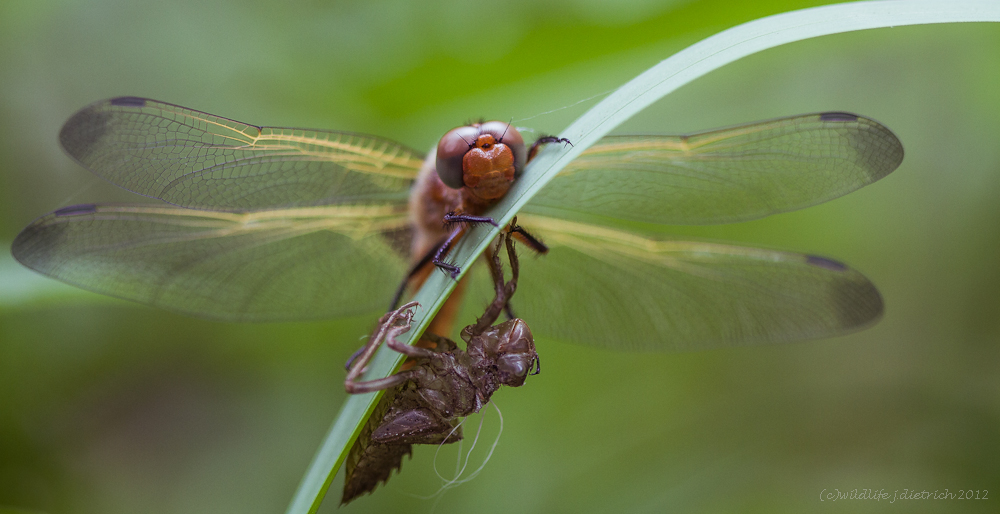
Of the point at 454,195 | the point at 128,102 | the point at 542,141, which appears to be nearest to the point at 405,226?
the point at 454,195

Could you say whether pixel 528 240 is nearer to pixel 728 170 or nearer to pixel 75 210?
pixel 728 170

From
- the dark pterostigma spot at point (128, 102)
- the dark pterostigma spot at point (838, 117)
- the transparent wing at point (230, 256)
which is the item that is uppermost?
the dark pterostigma spot at point (838, 117)

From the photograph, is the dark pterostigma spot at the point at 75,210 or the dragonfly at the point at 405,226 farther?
the dark pterostigma spot at the point at 75,210

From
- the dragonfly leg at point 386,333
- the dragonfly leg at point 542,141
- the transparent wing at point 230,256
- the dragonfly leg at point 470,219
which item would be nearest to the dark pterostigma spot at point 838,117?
the dragonfly leg at point 542,141

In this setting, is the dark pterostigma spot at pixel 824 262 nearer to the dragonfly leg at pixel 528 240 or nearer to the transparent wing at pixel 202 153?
the dragonfly leg at pixel 528 240

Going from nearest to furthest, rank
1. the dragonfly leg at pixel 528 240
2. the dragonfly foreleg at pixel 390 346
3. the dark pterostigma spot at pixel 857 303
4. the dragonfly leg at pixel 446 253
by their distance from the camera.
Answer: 1. the dragonfly leg at pixel 446 253
2. the dragonfly foreleg at pixel 390 346
3. the dragonfly leg at pixel 528 240
4. the dark pterostigma spot at pixel 857 303

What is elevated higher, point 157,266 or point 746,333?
point 746,333

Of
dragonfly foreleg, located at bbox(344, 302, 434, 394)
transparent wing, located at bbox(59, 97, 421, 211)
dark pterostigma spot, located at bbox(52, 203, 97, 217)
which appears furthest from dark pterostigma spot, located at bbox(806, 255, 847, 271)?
dark pterostigma spot, located at bbox(52, 203, 97, 217)

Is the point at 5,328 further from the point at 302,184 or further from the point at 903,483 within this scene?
the point at 903,483

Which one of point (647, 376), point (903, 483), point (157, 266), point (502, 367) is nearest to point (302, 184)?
point (157, 266)
